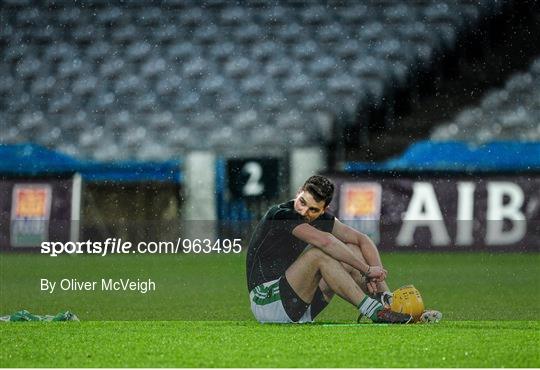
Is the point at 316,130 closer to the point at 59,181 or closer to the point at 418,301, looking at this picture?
the point at 59,181

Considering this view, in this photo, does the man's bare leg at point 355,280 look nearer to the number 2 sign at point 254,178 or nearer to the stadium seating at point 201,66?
the number 2 sign at point 254,178

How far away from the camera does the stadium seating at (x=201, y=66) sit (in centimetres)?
1278

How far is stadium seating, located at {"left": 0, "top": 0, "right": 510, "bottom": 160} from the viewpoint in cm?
1278

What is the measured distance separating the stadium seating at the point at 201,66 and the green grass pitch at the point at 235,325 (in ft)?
12.7

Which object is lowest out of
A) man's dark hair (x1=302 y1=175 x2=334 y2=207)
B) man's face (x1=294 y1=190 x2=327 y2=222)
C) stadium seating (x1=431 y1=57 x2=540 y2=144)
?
man's face (x1=294 y1=190 x2=327 y2=222)

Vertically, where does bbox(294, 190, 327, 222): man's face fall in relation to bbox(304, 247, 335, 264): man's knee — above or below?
above

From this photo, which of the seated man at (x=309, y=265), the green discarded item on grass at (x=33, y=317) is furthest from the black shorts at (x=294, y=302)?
the green discarded item on grass at (x=33, y=317)

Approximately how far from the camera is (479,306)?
653 cm

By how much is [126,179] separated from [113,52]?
3.45 m

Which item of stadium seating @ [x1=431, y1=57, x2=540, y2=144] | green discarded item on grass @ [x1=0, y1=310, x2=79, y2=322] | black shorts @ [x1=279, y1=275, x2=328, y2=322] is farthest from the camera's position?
stadium seating @ [x1=431, y1=57, x2=540, y2=144]

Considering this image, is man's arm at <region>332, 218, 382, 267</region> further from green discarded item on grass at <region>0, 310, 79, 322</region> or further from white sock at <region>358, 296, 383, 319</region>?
green discarded item on grass at <region>0, 310, 79, 322</region>

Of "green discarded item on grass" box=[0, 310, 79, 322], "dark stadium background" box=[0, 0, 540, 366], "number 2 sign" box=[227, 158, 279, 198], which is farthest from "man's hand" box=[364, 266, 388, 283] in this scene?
"number 2 sign" box=[227, 158, 279, 198]

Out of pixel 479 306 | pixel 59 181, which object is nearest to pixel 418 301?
pixel 479 306

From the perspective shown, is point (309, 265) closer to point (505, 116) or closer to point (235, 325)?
point (235, 325)
